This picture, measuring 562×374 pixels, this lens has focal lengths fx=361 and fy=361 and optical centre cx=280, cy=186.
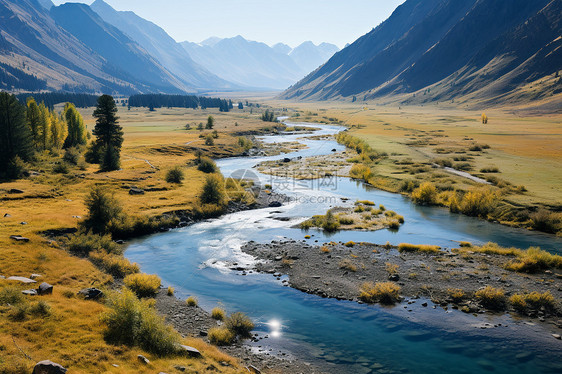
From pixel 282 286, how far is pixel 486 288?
59.2 ft

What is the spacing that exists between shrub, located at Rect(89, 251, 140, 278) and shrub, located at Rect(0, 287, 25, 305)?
11.6 meters

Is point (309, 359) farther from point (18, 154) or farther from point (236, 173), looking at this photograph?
point (18, 154)

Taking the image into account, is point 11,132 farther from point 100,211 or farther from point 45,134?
point 100,211

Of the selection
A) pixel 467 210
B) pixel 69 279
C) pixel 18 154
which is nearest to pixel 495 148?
pixel 467 210

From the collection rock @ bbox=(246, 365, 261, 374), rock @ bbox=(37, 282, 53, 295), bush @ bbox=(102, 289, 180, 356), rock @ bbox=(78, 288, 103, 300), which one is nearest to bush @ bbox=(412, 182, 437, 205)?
rock @ bbox=(246, 365, 261, 374)

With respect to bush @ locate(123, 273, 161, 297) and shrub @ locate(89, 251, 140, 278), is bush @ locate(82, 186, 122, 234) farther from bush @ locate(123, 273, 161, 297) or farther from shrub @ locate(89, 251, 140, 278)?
bush @ locate(123, 273, 161, 297)

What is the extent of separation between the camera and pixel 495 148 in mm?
110000

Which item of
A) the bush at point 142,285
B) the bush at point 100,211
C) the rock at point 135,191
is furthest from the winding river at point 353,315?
the rock at point 135,191

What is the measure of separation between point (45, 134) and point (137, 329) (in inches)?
3781

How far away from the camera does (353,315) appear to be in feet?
97.1

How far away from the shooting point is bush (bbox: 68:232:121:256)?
40.5m

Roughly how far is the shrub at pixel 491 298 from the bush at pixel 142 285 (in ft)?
93.4

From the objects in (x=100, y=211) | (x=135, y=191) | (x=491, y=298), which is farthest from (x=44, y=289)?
(x=135, y=191)

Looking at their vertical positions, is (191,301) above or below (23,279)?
→ below
